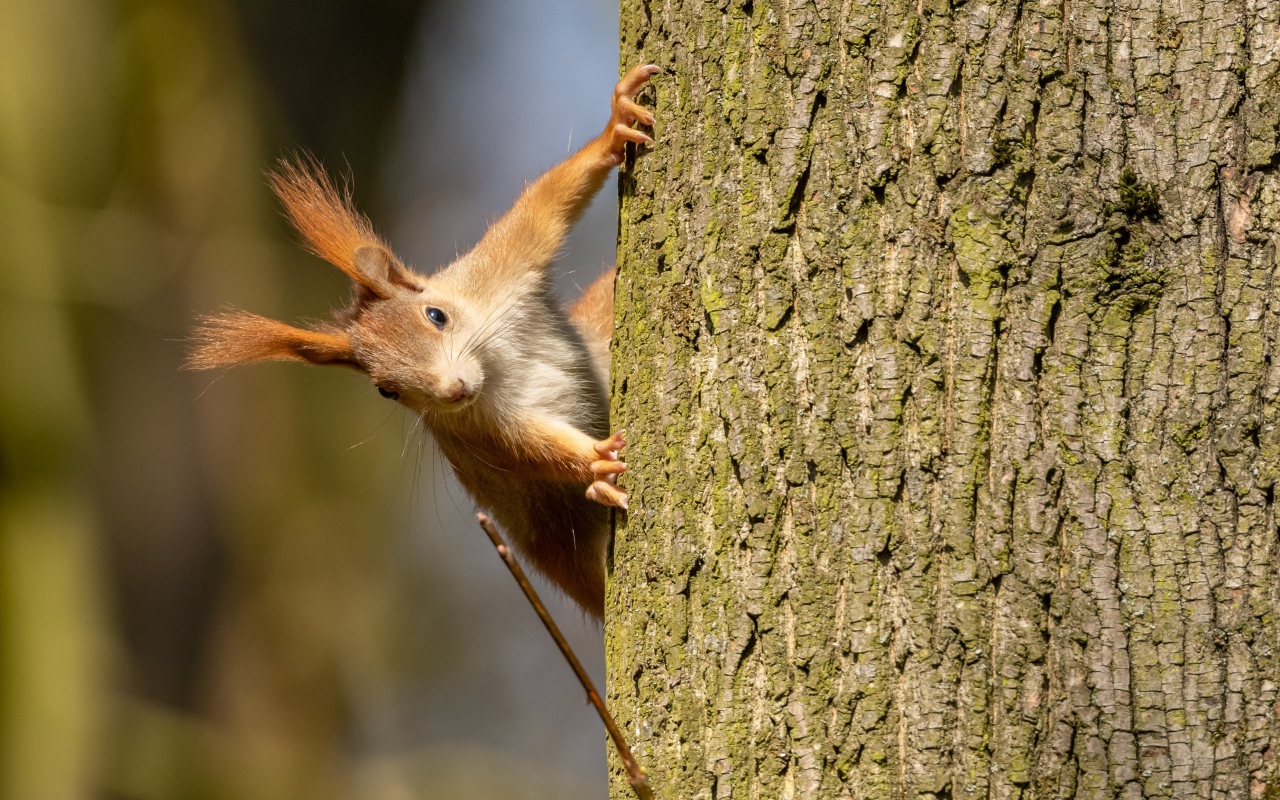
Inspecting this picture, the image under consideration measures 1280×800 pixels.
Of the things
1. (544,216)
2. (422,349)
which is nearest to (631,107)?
(544,216)

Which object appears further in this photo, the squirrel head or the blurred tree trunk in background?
the blurred tree trunk in background

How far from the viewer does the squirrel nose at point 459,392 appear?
10.8 feet

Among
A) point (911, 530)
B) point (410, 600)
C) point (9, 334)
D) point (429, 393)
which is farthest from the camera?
point (410, 600)

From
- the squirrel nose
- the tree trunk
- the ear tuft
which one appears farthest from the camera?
the ear tuft

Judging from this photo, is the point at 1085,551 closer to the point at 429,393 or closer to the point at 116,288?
the point at 429,393

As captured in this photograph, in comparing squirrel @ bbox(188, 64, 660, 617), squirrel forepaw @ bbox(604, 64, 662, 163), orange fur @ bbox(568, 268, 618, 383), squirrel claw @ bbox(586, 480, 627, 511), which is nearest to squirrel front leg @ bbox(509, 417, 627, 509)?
squirrel @ bbox(188, 64, 660, 617)

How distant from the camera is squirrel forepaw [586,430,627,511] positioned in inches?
88.3

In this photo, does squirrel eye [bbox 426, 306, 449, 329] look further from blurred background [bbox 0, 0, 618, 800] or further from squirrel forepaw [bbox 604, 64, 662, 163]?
blurred background [bbox 0, 0, 618, 800]

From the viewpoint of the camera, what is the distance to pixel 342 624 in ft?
23.1

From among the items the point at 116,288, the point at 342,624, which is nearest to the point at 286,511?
the point at 342,624

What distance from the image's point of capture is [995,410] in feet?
5.14

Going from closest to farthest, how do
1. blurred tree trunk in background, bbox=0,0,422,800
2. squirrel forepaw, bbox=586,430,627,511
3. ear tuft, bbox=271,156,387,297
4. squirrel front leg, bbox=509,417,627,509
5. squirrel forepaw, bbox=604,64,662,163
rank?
squirrel forepaw, bbox=604,64,662,163, squirrel forepaw, bbox=586,430,627,511, squirrel front leg, bbox=509,417,627,509, ear tuft, bbox=271,156,387,297, blurred tree trunk in background, bbox=0,0,422,800

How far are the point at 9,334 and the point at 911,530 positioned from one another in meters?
6.13

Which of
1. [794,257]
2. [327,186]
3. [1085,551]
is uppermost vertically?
[327,186]
